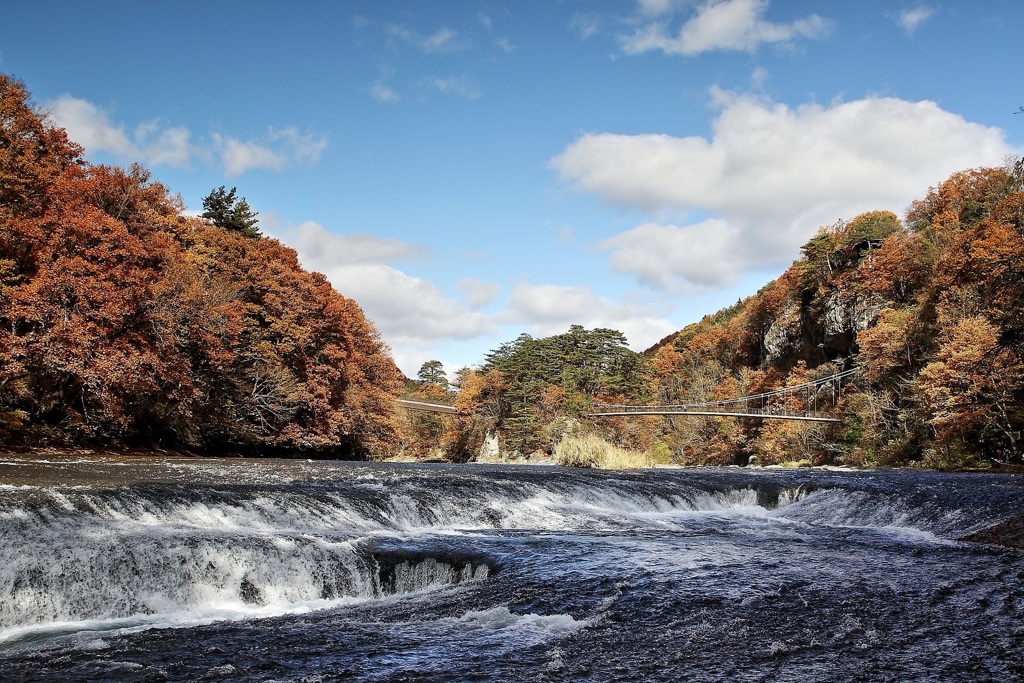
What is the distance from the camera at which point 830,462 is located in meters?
37.1

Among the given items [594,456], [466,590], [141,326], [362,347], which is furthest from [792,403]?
[466,590]

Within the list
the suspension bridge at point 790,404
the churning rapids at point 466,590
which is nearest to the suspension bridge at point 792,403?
the suspension bridge at point 790,404

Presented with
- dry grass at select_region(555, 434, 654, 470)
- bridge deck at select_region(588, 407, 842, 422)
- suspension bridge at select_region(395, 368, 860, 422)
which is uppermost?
suspension bridge at select_region(395, 368, 860, 422)

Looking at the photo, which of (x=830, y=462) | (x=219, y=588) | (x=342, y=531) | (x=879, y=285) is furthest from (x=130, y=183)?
(x=879, y=285)

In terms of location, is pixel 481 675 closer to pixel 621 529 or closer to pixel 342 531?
pixel 342 531

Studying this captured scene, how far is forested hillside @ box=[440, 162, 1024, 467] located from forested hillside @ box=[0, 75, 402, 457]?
1795 centimetres

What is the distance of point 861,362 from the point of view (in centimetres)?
4022

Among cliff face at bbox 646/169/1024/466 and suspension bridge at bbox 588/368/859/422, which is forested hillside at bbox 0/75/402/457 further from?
cliff face at bbox 646/169/1024/466

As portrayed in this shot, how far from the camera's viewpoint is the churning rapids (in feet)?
16.5

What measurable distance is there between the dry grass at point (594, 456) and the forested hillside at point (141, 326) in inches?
451

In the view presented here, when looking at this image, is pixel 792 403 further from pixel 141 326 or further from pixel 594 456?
pixel 141 326

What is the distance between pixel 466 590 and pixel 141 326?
18994 mm

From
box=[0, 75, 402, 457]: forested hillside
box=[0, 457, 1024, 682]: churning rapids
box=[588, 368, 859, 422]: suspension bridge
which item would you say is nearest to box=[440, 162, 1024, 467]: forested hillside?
box=[588, 368, 859, 422]: suspension bridge

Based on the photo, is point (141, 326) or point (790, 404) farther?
point (790, 404)
